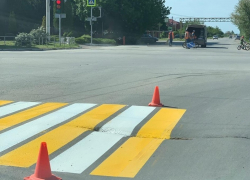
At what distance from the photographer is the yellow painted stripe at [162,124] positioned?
798 cm

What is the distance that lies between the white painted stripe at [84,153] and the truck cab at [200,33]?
43243 millimetres

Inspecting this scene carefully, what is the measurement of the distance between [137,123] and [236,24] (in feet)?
228

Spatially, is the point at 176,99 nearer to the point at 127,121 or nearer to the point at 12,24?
the point at 127,121

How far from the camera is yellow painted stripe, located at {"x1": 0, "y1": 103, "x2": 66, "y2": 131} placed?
8773mm

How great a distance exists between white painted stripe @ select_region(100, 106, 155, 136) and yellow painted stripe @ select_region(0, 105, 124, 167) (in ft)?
0.92

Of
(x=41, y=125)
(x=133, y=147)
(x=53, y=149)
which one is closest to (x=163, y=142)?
(x=133, y=147)

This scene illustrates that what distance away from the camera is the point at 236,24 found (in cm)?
7475

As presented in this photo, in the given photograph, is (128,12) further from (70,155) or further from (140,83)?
(70,155)

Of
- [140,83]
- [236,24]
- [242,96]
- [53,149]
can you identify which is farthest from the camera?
[236,24]

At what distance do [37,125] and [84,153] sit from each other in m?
2.12

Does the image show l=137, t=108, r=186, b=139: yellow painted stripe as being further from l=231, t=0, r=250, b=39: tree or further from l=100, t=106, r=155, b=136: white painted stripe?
l=231, t=0, r=250, b=39: tree

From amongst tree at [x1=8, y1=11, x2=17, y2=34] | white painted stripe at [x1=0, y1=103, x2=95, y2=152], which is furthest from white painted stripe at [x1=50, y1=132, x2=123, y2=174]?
tree at [x1=8, y1=11, x2=17, y2=34]

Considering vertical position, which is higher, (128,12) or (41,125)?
(128,12)

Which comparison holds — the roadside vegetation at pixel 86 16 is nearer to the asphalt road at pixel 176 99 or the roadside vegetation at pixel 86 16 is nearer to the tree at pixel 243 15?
the tree at pixel 243 15
